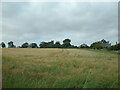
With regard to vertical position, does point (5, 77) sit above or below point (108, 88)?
above

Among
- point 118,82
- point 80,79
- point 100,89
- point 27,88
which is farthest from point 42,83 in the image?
point 118,82

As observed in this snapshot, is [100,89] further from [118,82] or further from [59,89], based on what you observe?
[59,89]

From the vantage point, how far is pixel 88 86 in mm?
2221

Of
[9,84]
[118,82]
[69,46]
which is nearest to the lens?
[9,84]

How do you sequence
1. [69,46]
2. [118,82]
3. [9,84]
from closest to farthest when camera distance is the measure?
[9,84], [118,82], [69,46]

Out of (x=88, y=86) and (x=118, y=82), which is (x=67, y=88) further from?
(x=118, y=82)

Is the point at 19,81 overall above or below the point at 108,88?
above

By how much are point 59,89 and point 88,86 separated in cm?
84

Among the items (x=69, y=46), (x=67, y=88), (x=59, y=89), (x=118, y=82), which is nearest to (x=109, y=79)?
(x=118, y=82)

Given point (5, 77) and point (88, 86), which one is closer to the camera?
point (88, 86)

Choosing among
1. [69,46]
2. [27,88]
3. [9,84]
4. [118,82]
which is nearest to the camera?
[27,88]

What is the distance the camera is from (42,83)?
227 centimetres

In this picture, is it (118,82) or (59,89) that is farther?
(118,82)

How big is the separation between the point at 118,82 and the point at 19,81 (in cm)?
309
